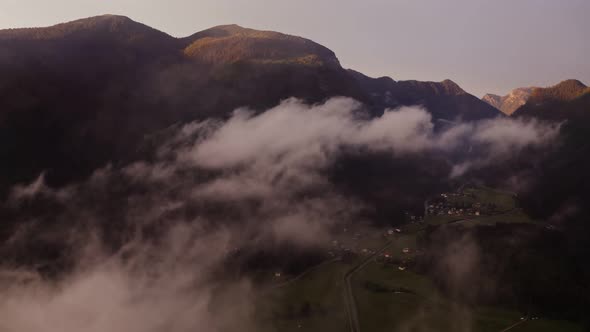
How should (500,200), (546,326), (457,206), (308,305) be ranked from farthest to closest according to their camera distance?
(500,200)
(457,206)
(308,305)
(546,326)

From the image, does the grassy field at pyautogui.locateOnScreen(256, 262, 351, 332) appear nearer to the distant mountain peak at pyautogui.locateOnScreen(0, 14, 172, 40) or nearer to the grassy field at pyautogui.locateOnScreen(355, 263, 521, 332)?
the grassy field at pyautogui.locateOnScreen(355, 263, 521, 332)

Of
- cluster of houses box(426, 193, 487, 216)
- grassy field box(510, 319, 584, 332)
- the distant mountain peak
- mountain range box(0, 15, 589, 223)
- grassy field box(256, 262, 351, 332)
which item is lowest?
grassy field box(510, 319, 584, 332)

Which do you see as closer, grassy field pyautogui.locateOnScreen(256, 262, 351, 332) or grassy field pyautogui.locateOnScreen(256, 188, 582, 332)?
grassy field pyautogui.locateOnScreen(256, 262, 351, 332)

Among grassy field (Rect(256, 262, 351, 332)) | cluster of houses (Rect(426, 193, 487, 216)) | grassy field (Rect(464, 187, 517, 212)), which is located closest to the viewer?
grassy field (Rect(256, 262, 351, 332))

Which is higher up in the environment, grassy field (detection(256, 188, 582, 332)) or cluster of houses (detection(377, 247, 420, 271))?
cluster of houses (detection(377, 247, 420, 271))

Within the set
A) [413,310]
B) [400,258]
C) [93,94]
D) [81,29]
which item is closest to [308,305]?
[413,310]

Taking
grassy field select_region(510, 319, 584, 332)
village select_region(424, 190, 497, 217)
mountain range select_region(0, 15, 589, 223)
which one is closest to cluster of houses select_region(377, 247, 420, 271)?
grassy field select_region(510, 319, 584, 332)

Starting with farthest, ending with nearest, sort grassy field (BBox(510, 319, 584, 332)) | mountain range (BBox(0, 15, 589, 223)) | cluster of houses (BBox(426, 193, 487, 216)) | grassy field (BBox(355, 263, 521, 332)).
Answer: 1. cluster of houses (BBox(426, 193, 487, 216))
2. mountain range (BBox(0, 15, 589, 223))
3. grassy field (BBox(510, 319, 584, 332))
4. grassy field (BBox(355, 263, 521, 332))

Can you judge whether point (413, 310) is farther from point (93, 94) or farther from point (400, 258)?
point (93, 94)

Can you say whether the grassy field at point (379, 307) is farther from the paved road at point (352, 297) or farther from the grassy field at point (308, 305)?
the paved road at point (352, 297)

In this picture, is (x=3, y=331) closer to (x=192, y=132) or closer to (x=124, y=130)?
(x=124, y=130)

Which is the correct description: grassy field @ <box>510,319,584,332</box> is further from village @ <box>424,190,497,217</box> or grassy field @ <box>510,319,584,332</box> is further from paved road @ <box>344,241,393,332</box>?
village @ <box>424,190,497,217</box>
